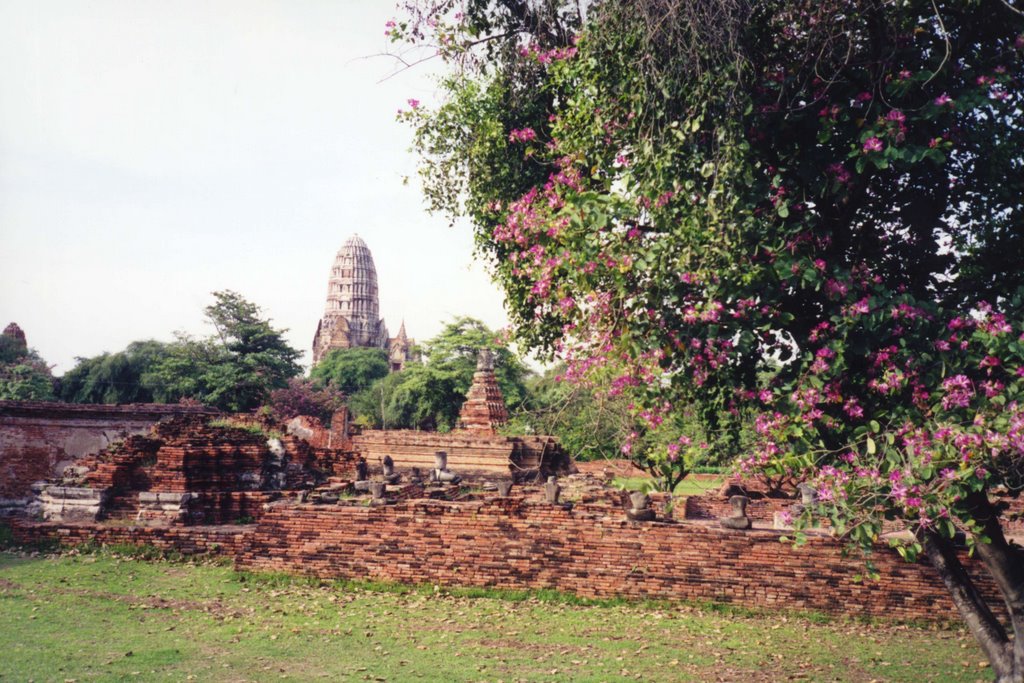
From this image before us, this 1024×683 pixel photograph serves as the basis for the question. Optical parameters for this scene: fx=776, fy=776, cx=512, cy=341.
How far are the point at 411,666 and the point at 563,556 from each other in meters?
3.32

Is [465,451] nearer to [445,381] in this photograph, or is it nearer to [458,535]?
[458,535]

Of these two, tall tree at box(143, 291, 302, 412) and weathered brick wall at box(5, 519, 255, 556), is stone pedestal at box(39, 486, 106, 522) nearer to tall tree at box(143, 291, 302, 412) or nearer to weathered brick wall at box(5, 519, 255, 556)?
weathered brick wall at box(5, 519, 255, 556)

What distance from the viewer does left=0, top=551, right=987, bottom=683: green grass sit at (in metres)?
6.71

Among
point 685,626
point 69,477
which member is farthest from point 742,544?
point 69,477

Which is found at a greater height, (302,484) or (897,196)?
(897,196)

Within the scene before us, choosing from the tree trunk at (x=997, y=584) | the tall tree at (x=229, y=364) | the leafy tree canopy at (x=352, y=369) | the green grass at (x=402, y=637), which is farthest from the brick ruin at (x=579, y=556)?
the leafy tree canopy at (x=352, y=369)

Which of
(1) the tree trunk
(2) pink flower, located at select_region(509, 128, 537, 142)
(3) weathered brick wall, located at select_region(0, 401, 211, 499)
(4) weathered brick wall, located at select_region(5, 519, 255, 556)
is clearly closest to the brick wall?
(4) weathered brick wall, located at select_region(5, 519, 255, 556)

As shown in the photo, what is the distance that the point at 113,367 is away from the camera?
42.5 meters

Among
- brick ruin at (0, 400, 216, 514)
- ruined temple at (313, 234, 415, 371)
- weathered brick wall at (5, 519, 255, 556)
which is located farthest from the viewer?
ruined temple at (313, 234, 415, 371)

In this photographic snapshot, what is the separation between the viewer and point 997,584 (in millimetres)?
6203

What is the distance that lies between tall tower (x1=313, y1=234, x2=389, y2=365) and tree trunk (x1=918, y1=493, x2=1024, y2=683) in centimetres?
7493

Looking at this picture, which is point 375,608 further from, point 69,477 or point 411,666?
point 69,477

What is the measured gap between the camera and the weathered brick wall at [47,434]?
1919 cm

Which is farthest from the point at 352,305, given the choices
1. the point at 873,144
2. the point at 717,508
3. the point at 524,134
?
the point at 873,144
